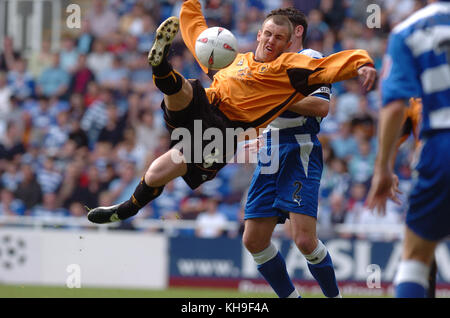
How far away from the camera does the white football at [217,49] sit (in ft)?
20.6

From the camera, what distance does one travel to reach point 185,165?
616cm

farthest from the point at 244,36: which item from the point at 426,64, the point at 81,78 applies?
the point at 426,64

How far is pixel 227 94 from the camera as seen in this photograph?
20.9 ft

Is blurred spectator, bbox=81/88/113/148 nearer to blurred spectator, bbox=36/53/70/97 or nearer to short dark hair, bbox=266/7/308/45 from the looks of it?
blurred spectator, bbox=36/53/70/97

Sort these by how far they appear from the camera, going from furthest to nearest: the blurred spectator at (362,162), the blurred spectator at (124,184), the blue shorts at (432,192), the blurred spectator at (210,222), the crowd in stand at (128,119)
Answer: the blurred spectator at (124,184) < the crowd in stand at (128,119) < the blurred spectator at (362,162) < the blurred spectator at (210,222) < the blue shorts at (432,192)

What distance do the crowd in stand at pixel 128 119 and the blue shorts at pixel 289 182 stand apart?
5374 millimetres

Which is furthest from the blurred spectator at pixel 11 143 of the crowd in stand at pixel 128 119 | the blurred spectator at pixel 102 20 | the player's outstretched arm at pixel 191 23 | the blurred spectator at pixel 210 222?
the player's outstretched arm at pixel 191 23

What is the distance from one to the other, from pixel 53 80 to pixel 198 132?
36.3 feet

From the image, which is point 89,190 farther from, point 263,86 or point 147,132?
point 263,86

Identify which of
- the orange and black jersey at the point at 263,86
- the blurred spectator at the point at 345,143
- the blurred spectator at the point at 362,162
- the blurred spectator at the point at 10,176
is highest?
the orange and black jersey at the point at 263,86

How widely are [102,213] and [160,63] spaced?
1.63 metres

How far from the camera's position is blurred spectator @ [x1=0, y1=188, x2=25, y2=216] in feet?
44.9

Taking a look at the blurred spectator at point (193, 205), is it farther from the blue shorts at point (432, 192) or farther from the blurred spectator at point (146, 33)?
the blue shorts at point (432, 192)
